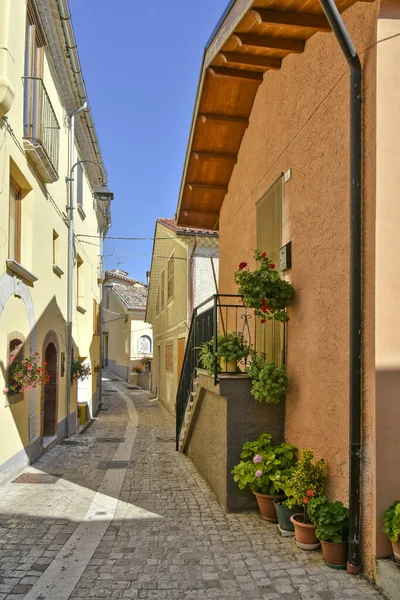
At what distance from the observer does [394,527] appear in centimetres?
334

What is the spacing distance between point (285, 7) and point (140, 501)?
5.94 metres

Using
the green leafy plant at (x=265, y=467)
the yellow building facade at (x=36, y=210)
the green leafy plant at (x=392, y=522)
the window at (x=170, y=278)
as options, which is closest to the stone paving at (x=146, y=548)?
the green leafy plant at (x=265, y=467)

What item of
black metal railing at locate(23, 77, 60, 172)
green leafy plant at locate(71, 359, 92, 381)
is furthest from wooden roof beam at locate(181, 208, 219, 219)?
green leafy plant at locate(71, 359, 92, 381)

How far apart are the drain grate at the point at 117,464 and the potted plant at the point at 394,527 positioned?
542 cm

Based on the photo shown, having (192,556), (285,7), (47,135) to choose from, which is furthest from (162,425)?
(285,7)

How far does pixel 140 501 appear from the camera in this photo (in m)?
5.96

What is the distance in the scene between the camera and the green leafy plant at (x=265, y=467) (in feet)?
16.3

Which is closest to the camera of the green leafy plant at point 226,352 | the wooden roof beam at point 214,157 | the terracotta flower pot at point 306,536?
the terracotta flower pot at point 306,536

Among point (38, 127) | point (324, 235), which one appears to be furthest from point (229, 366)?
point (38, 127)

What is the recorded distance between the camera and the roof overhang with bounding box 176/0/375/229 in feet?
16.0

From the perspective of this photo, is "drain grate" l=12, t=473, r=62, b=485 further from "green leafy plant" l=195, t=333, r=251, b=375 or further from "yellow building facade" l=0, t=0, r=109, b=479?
"green leafy plant" l=195, t=333, r=251, b=375

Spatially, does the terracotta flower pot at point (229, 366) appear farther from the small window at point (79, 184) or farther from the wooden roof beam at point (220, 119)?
the small window at point (79, 184)

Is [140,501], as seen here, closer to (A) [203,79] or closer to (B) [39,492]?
(B) [39,492]

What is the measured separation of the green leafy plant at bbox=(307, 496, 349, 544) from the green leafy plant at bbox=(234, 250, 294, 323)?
2067 mm
